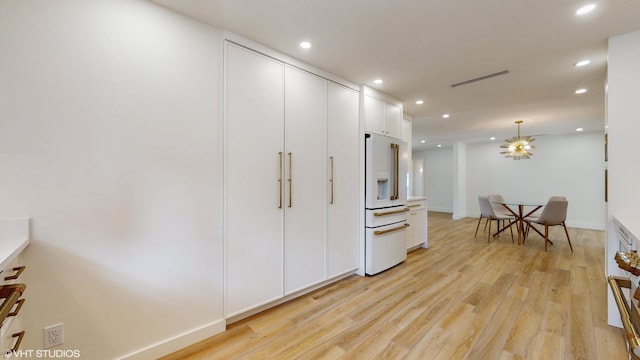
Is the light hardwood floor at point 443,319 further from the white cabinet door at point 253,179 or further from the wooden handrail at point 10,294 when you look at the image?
the wooden handrail at point 10,294

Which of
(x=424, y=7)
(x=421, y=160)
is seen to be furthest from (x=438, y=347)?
(x=421, y=160)

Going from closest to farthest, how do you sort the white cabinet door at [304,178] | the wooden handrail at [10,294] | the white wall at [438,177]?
1. the wooden handrail at [10,294]
2. the white cabinet door at [304,178]
3. the white wall at [438,177]

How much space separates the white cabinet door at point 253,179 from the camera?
2072 millimetres

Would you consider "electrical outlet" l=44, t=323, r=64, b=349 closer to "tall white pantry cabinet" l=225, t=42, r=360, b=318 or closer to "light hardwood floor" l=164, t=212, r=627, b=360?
"light hardwood floor" l=164, t=212, r=627, b=360

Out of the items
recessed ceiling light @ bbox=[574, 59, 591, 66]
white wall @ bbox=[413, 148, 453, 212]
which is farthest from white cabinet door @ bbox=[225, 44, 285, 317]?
white wall @ bbox=[413, 148, 453, 212]

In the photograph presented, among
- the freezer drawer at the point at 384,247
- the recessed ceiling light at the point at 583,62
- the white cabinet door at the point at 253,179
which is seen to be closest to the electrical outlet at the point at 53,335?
the white cabinet door at the point at 253,179

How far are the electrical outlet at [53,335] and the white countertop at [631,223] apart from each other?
10.6 ft

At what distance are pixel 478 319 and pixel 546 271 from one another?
2.00m

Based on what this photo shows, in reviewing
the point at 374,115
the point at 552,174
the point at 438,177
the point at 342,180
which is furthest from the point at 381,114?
the point at 438,177

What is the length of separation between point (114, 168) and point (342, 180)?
2.10 meters

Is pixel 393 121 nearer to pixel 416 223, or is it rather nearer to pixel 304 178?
pixel 416 223

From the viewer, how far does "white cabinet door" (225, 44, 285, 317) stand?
2.07 m

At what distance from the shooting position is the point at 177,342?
179 centimetres

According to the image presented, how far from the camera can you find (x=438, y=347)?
1851 mm
